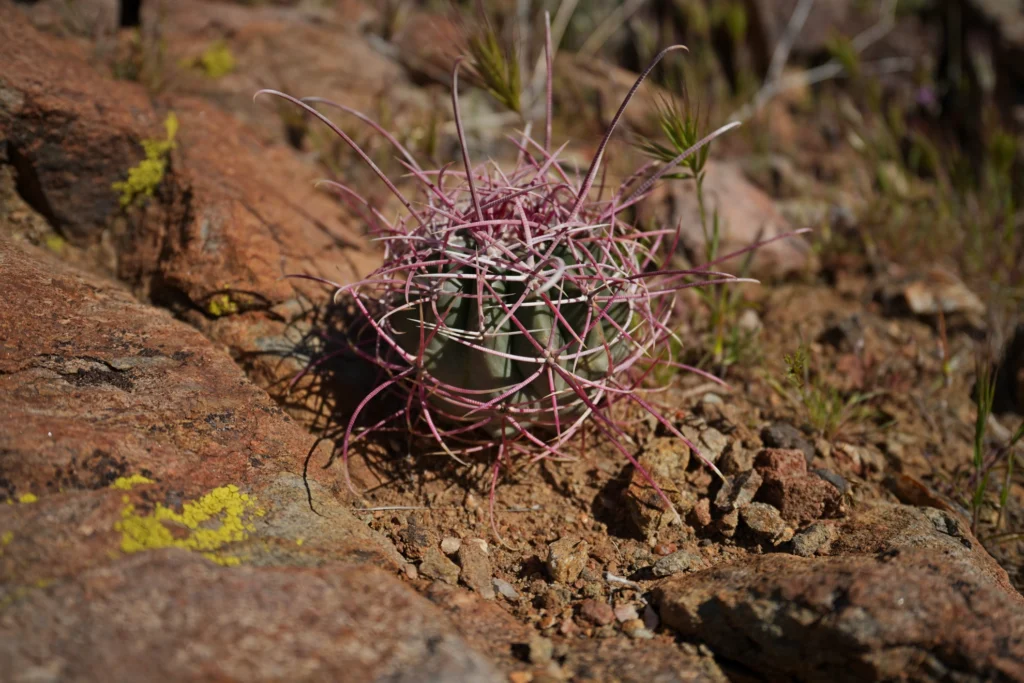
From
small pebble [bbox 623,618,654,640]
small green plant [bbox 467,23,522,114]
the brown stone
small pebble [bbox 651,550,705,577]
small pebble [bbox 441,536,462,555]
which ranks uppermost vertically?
small green plant [bbox 467,23,522,114]

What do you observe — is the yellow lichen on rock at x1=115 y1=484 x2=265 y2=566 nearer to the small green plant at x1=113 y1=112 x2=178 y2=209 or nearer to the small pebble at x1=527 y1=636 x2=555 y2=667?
the small pebble at x1=527 y1=636 x2=555 y2=667

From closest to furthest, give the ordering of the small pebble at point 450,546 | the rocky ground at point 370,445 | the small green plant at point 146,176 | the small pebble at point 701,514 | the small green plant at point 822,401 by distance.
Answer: the rocky ground at point 370,445 → the small pebble at point 450,546 → the small pebble at point 701,514 → the small green plant at point 822,401 → the small green plant at point 146,176

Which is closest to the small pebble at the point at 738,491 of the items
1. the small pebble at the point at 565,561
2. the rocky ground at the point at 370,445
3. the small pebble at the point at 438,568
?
the rocky ground at the point at 370,445

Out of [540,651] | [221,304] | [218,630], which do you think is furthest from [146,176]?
[540,651]

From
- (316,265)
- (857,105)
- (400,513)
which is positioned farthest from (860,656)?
(857,105)

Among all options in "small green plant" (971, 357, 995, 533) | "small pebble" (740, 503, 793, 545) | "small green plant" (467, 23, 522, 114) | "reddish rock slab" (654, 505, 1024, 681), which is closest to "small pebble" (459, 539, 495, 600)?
"reddish rock slab" (654, 505, 1024, 681)

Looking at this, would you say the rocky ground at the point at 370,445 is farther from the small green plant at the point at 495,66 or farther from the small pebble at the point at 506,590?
the small green plant at the point at 495,66

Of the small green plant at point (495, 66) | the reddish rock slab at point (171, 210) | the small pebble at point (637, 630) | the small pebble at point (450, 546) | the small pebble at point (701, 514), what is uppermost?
the small green plant at point (495, 66)

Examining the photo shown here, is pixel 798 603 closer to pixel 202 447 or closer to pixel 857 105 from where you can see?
pixel 202 447
